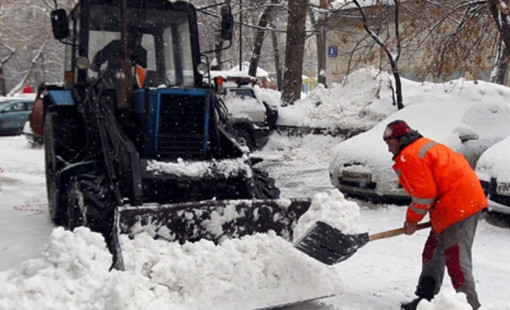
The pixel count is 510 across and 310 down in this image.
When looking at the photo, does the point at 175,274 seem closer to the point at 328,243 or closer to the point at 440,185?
the point at 328,243

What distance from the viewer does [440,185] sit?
13.5 feet

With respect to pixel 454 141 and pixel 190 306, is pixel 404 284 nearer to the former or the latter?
pixel 190 306

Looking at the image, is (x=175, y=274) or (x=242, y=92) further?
(x=242, y=92)

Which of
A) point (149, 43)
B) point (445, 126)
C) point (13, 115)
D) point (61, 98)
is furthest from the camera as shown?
point (13, 115)

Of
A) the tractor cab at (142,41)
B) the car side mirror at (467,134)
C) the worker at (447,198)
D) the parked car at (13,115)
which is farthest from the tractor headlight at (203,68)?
the parked car at (13,115)

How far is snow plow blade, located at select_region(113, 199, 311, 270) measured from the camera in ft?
13.7

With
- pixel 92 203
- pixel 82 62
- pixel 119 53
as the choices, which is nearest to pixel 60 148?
pixel 82 62

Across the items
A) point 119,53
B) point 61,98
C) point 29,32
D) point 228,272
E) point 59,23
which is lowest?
point 228,272

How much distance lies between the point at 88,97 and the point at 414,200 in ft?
11.2

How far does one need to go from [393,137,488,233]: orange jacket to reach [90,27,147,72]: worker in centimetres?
316

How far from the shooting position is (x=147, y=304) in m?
3.66

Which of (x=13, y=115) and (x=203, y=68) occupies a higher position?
(x=203, y=68)

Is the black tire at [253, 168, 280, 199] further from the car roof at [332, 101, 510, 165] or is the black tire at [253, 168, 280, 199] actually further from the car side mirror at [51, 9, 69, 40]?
the car side mirror at [51, 9, 69, 40]

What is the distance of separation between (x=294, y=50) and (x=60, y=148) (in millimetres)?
10204
